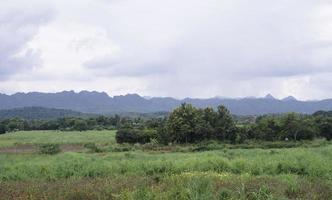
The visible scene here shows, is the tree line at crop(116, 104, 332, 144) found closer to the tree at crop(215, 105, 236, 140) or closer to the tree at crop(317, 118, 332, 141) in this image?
the tree at crop(215, 105, 236, 140)

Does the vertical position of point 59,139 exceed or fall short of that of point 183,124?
it falls short

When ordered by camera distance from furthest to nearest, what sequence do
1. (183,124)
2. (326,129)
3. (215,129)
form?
(326,129), (215,129), (183,124)

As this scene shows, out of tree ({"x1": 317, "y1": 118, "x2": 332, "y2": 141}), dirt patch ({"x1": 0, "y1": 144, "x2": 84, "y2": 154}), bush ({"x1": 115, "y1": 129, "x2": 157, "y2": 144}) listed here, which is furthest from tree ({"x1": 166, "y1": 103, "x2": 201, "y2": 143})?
tree ({"x1": 317, "y1": 118, "x2": 332, "y2": 141})

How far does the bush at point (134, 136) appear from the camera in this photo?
9081 centimetres

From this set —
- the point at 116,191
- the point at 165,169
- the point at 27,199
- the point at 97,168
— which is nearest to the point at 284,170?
the point at 165,169

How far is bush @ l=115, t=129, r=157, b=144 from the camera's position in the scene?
9081cm

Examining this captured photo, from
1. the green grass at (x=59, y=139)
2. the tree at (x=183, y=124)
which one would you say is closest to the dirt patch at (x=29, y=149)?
the green grass at (x=59, y=139)

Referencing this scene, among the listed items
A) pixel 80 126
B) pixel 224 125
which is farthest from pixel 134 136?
pixel 80 126

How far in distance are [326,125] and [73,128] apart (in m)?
74.8

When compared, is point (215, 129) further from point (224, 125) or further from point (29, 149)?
point (29, 149)

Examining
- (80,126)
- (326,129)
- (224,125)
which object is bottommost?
(80,126)

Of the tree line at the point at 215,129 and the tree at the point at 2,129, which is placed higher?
the tree line at the point at 215,129

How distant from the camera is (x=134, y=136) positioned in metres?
92.1

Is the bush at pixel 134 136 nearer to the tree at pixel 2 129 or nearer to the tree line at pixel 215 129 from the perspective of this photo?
the tree line at pixel 215 129
